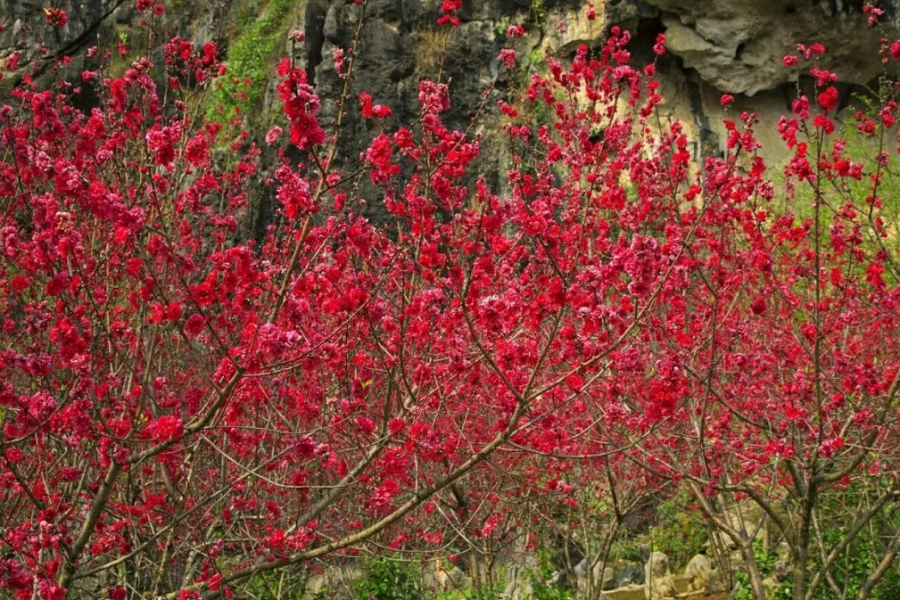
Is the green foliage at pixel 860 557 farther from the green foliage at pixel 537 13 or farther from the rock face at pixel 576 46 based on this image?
the green foliage at pixel 537 13

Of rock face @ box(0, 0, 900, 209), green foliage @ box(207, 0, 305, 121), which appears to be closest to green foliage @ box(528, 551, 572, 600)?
rock face @ box(0, 0, 900, 209)

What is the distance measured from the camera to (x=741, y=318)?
24.3 feet

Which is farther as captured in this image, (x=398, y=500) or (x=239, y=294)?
A: (x=398, y=500)

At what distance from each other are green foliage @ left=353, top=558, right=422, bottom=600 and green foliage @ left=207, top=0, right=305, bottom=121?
1066cm

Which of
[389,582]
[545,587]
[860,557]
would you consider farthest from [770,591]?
[389,582]

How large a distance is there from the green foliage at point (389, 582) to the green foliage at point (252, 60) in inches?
420

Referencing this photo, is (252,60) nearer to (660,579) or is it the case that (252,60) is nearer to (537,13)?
(537,13)

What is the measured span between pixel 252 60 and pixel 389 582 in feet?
40.5

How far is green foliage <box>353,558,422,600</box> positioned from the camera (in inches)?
313

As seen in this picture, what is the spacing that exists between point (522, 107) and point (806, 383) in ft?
37.1

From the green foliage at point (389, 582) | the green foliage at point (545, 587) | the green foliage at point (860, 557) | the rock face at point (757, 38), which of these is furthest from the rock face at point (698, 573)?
the rock face at point (757, 38)

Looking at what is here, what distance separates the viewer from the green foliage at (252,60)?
16500 mm

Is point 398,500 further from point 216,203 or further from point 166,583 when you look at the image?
point 216,203

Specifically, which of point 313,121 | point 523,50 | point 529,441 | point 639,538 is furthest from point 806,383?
point 523,50
